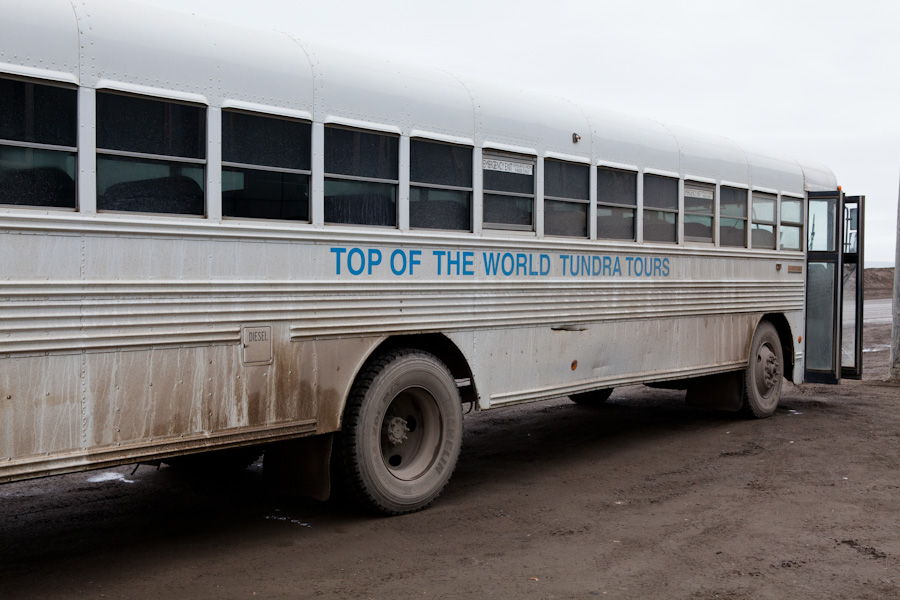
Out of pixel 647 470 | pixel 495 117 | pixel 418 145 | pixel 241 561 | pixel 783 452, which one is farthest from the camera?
pixel 783 452

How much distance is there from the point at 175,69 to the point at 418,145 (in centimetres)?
184

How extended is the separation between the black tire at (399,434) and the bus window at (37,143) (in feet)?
7.35

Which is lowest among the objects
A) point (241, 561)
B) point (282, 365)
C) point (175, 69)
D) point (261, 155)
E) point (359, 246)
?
point (241, 561)

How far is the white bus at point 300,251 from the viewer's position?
434 centimetres

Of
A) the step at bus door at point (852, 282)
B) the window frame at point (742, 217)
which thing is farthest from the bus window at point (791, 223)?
the window frame at point (742, 217)

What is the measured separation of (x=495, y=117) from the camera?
6.64 m

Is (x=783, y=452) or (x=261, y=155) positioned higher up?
(x=261, y=155)

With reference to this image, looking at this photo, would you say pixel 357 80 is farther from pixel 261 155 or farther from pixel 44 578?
pixel 44 578

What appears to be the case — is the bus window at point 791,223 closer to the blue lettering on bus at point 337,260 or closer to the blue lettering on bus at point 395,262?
the blue lettering on bus at point 395,262

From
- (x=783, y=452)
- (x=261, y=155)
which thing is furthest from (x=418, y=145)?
(x=783, y=452)

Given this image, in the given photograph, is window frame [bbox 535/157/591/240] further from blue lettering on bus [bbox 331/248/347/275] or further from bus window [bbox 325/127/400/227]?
blue lettering on bus [bbox 331/248/347/275]

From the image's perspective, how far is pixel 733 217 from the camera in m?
9.45

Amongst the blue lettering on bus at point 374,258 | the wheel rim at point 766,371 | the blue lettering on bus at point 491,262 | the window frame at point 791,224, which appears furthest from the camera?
the window frame at point 791,224

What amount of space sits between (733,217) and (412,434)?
493cm
